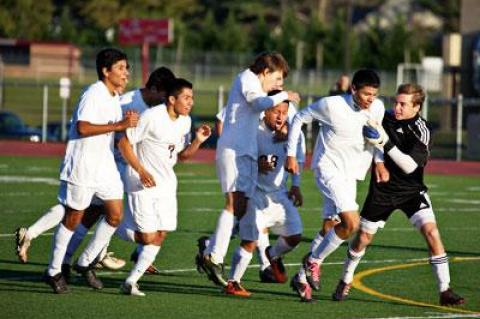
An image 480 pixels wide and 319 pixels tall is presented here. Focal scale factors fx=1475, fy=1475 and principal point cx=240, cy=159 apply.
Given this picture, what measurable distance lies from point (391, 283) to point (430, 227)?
1.62 m

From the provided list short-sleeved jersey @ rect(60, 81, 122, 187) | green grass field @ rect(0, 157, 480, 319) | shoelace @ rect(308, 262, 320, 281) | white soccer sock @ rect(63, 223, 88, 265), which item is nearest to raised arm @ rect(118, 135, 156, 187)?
short-sleeved jersey @ rect(60, 81, 122, 187)

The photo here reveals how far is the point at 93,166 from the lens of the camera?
12.8 metres

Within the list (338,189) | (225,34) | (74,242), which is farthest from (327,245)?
(225,34)

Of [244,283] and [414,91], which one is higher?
[414,91]

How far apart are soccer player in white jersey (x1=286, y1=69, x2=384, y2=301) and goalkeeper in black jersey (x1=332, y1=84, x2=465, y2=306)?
7.4 inches

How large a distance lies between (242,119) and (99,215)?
6.64 feet

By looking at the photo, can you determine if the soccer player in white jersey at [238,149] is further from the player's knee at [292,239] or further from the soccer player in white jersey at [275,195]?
the player's knee at [292,239]

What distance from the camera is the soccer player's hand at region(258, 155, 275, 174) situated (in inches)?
533

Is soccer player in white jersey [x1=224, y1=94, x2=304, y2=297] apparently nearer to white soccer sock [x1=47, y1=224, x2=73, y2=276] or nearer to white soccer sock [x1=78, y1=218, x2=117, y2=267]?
white soccer sock [x1=78, y1=218, x2=117, y2=267]

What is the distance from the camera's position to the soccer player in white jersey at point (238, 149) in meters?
12.9

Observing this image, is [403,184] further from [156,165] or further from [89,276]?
[89,276]

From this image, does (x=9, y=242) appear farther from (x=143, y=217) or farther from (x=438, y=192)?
(x=438, y=192)

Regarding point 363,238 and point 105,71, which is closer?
point 363,238

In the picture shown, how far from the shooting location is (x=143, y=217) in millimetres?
12742
